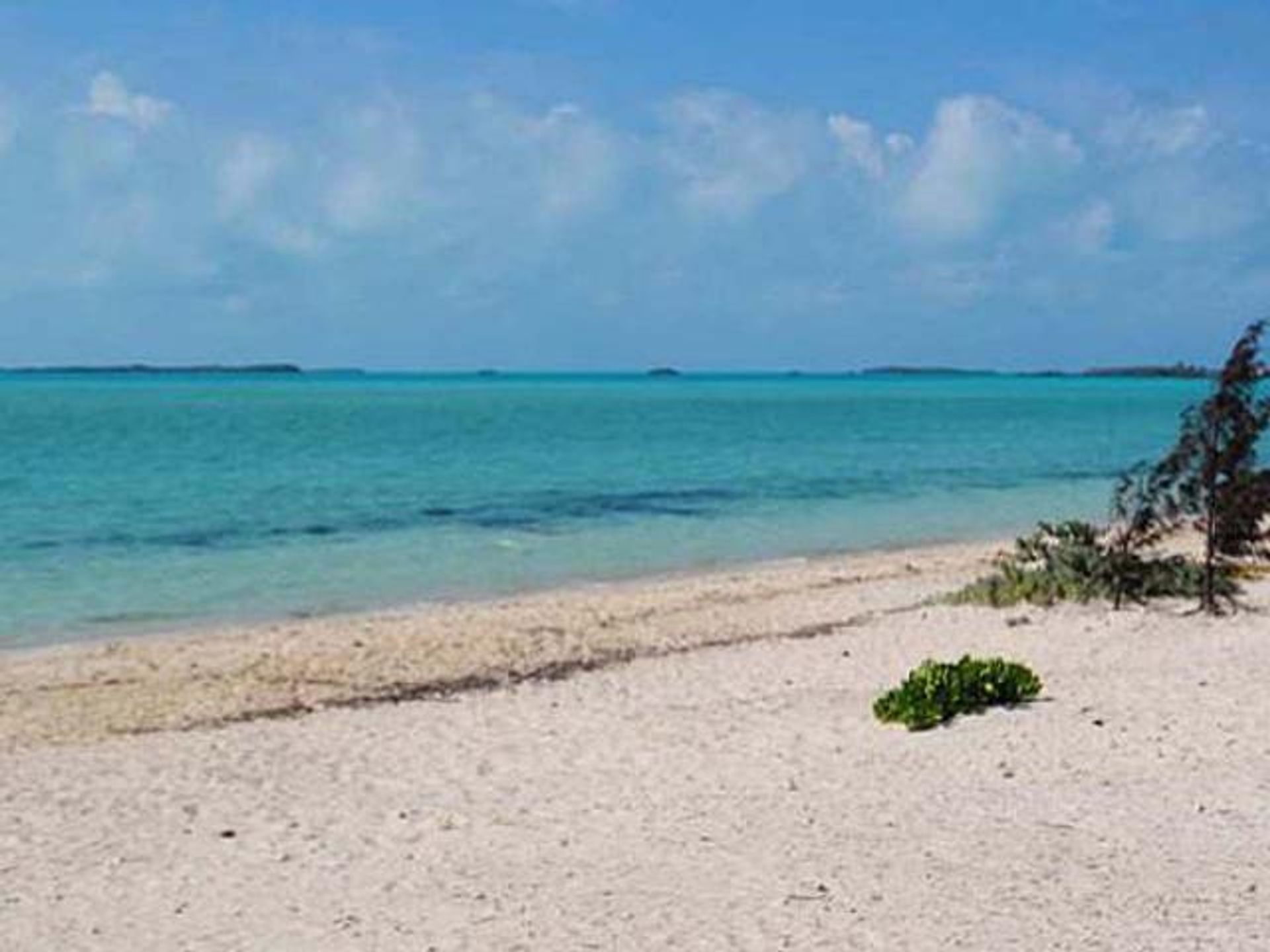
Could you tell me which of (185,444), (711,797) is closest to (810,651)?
(711,797)

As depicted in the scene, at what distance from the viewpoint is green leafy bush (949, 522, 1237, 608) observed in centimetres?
1628

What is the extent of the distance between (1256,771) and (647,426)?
66.3 metres

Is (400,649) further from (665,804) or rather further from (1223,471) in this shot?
(1223,471)

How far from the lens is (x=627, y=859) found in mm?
8188

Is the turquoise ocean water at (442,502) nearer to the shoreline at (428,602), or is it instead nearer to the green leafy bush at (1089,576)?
the shoreline at (428,602)

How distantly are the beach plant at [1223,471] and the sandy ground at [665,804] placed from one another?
2.51 ft

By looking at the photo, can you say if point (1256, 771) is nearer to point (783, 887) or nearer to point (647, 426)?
point (783, 887)

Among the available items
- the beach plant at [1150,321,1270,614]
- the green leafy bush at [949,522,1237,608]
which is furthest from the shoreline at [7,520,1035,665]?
the beach plant at [1150,321,1270,614]

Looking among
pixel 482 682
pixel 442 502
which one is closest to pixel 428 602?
pixel 482 682

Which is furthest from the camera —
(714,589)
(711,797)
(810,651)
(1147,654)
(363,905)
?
(714,589)

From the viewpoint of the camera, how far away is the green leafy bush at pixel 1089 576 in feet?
53.4

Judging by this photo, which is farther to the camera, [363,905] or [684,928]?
[363,905]

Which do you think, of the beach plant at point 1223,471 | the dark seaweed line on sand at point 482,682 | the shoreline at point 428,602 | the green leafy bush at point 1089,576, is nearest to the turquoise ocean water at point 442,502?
the shoreline at point 428,602

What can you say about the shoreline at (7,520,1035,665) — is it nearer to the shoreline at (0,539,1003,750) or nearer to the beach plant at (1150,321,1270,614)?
the shoreline at (0,539,1003,750)
